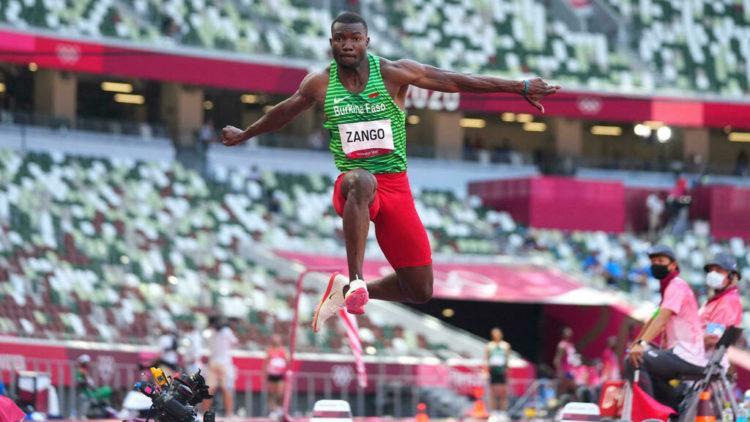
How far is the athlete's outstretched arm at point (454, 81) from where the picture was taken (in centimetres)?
1064

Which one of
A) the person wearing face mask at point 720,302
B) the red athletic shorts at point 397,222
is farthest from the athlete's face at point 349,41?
the person wearing face mask at point 720,302

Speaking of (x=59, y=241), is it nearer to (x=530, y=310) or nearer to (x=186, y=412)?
(x=530, y=310)

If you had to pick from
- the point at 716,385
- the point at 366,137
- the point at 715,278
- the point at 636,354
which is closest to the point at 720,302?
the point at 715,278

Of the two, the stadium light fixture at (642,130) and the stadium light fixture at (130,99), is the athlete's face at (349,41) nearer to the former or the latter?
the stadium light fixture at (130,99)

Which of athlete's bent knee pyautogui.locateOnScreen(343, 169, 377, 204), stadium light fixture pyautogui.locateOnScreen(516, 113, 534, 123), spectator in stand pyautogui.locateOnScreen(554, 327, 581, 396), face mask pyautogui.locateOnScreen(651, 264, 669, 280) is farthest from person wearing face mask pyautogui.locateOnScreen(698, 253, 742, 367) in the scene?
stadium light fixture pyautogui.locateOnScreen(516, 113, 534, 123)

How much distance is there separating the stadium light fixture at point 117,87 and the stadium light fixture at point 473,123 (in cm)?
931

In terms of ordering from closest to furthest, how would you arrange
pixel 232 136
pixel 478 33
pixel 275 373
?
pixel 232 136
pixel 275 373
pixel 478 33

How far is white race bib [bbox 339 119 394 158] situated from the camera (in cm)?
1073

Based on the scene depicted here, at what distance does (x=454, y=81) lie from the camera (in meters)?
10.8

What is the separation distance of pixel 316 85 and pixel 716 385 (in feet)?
14.4

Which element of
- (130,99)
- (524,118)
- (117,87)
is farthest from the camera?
(524,118)

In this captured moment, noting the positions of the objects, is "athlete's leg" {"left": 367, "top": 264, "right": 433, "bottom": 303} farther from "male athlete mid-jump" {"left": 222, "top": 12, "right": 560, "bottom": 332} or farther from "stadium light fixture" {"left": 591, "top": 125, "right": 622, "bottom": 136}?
"stadium light fixture" {"left": 591, "top": 125, "right": 622, "bottom": 136}

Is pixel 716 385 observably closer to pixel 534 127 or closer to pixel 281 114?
pixel 281 114

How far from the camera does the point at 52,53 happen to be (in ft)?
116
